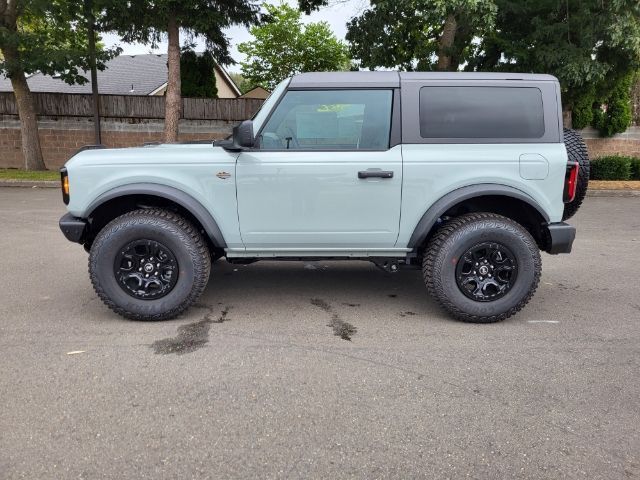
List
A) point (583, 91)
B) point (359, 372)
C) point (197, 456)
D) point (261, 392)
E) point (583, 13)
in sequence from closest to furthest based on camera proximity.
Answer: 1. point (197, 456)
2. point (261, 392)
3. point (359, 372)
4. point (583, 13)
5. point (583, 91)

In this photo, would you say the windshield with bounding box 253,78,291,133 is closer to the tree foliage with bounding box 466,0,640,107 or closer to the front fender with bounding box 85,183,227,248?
the front fender with bounding box 85,183,227,248

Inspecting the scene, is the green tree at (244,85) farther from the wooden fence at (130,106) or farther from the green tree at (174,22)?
the green tree at (174,22)

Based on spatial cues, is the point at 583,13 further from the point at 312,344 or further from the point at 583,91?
the point at 312,344

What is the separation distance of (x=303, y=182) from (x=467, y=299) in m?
1.61

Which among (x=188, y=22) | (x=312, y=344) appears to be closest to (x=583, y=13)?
(x=188, y=22)

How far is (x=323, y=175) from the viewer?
3.93 meters

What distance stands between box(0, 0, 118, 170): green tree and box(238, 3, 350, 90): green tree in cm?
3149

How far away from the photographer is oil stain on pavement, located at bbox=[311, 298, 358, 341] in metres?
3.86

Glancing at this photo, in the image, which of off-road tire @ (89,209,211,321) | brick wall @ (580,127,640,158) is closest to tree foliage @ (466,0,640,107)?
brick wall @ (580,127,640,158)

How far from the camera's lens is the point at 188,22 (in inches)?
589

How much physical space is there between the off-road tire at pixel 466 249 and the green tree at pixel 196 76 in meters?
16.2

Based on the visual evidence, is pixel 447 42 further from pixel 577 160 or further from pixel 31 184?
pixel 31 184

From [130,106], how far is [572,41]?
14530 mm

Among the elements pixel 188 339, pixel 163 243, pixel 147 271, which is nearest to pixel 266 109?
pixel 163 243
